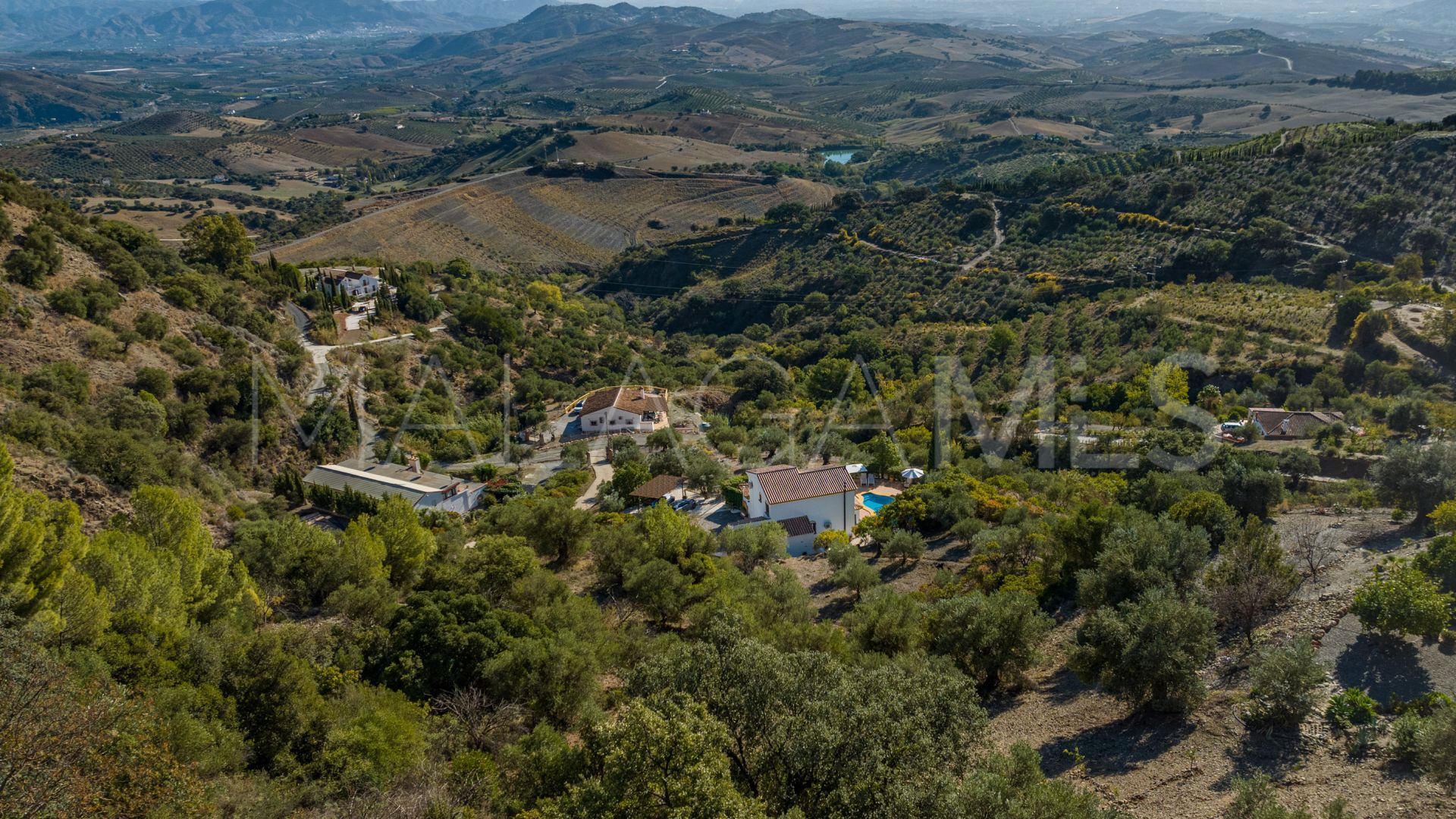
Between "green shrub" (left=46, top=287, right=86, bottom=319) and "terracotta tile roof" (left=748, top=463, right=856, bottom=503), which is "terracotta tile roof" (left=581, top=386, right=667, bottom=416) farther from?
"green shrub" (left=46, top=287, right=86, bottom=319)

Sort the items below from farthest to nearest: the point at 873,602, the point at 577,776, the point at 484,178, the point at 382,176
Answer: the point at 382,176, the point at 484,178, the point at 873,602, the point at 577,776

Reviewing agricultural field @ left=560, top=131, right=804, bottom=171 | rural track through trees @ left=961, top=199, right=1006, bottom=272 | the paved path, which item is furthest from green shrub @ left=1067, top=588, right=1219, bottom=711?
agricultural field @ left=560, top=131, right=804, bottom=171

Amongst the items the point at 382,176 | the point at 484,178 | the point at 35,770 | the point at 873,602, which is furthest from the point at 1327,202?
the point at 382,176

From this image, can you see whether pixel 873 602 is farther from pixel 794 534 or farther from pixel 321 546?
pixel 321 546

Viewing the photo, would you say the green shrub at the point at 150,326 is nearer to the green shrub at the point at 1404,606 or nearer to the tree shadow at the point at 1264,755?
the tree shadow at the point at 1264,755

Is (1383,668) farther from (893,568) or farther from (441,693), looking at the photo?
(441,693)

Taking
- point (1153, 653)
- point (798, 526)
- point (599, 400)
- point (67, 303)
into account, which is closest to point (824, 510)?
point (798, 526)
